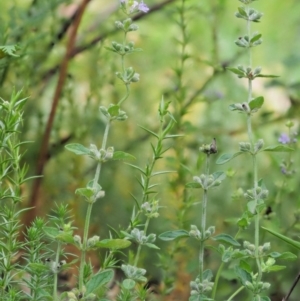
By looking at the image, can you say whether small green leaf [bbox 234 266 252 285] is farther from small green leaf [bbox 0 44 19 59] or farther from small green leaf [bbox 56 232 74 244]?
small green leaf [bbox 0 44 19 59]

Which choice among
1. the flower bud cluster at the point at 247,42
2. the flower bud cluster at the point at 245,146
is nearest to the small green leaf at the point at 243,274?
the flower bud cluster at the point at 245,146

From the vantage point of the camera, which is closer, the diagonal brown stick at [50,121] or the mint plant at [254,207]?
the mint plant at [254,207]

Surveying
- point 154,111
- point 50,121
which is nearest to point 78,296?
point 50,121

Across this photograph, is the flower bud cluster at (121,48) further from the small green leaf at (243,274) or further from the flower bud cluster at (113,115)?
the small green leaf at (243,274)

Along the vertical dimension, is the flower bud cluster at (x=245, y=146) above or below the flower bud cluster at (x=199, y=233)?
above

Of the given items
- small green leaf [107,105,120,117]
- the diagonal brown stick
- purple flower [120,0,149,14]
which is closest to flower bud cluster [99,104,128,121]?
small green leaf [107,105,120,117]

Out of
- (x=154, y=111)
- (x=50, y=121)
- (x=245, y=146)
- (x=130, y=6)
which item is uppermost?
(x=130, y=6)

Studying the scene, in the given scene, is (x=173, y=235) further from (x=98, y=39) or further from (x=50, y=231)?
(x=98, y=39)

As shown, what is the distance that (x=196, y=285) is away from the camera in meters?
0.57

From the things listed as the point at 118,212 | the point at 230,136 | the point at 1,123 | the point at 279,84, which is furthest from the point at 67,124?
the point at 1,123

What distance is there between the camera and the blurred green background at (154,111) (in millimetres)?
862

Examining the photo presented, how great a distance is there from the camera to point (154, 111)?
1.28 metres

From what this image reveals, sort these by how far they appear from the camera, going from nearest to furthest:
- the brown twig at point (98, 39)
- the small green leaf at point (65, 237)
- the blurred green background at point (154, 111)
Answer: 1. the small green leaf at point (65, 237)
2. the blurred green background at point (154, 111)
3. the brown twig at point (98, 39)

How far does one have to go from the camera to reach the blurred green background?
86 centimetres
